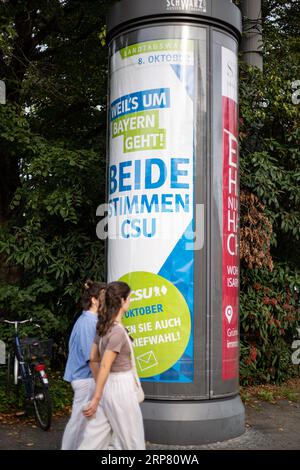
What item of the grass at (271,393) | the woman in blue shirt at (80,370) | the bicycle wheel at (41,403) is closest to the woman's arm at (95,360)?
the woman in blue shirt at (80,370)

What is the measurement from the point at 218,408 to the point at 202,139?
288cm

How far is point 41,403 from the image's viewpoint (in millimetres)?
7125

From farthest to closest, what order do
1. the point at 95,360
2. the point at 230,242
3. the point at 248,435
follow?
the point at 230,242 → the point at 248,435 → the point at 95,360

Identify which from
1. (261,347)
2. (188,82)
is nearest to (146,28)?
(188,82)

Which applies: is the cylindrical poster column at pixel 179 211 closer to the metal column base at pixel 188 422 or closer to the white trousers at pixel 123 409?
the metal column base at pixel 188 422

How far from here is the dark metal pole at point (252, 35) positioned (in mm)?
10398

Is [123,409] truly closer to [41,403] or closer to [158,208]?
[158,208]

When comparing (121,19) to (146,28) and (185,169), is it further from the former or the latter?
(185,169)

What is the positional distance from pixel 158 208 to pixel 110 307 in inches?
90.7

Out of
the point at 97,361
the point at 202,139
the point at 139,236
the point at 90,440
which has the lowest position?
the point at 90,440

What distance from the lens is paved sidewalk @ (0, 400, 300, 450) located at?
638 centimetres

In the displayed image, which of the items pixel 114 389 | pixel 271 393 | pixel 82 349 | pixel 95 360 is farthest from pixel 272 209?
pixel 114 389

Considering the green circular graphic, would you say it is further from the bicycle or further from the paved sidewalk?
the bicycle

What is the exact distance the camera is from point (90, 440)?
15.3 ft
